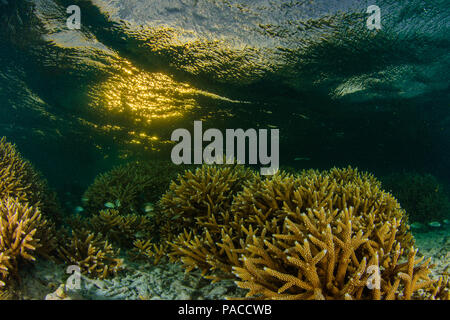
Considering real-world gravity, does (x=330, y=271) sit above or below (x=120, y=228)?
above

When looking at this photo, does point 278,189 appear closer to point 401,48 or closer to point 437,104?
point 401,48

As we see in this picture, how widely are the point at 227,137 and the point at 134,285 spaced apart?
15216 mm

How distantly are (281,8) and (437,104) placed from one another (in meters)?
13.3

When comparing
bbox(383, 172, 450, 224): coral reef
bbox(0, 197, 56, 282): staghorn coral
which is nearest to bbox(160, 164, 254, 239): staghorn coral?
bbox(0, 197, 56, 282): staghorn coral

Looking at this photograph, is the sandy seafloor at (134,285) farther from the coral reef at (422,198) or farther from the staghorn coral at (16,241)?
the coral reef at (422,198)

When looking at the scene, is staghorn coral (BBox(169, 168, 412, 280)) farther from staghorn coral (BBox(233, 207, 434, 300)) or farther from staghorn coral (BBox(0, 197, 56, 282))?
staghorn coral (BBox(0, 197, 56, 282))

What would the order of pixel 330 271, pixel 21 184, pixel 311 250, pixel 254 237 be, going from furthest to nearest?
pixel 21 184, pixel 254 237, pixel 311 250, pixel 330 271

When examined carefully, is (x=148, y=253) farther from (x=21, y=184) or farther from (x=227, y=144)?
(x=227, y=144)

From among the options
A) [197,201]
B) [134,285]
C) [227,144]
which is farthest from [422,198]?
[227,144]

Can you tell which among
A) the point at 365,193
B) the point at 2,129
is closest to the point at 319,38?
the point at 365,193

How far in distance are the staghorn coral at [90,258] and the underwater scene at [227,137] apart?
0.10 ft

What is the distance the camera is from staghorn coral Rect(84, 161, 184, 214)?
7078 mm

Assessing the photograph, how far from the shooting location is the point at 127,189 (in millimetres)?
7176

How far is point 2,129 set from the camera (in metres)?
21.5
